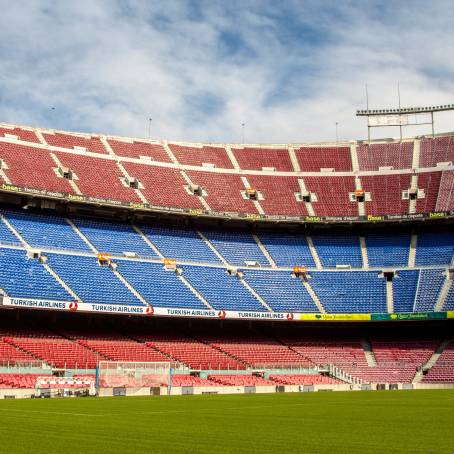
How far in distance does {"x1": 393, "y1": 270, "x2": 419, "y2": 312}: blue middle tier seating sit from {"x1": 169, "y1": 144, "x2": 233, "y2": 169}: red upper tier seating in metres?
23.3

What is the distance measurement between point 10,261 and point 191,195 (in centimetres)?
2188

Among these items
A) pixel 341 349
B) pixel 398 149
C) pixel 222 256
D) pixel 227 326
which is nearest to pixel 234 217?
pixel 222 256

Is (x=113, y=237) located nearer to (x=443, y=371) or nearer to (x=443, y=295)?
(x=443, y=295)

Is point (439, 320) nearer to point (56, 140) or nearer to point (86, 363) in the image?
point (86, 363)

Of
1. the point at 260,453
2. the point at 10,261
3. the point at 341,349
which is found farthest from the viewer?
the point at 341,349

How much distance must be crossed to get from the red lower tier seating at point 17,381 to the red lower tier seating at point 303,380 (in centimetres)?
2093

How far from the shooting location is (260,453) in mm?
13266

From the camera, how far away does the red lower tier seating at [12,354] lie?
47.8 m

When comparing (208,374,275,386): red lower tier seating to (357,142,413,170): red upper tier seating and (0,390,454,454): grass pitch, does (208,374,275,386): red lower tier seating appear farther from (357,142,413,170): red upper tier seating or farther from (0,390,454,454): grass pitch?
(357,142,413,170): red upper tier seating

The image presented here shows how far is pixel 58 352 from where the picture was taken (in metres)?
51.1

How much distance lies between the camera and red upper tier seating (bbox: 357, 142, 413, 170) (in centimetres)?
7494

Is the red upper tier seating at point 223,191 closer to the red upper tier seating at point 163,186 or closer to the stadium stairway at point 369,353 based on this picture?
the red upper tier seating at point 163,186

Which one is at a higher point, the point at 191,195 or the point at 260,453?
the point at 191,195

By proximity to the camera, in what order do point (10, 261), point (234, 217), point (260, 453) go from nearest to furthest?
point (260, 453) → point (10, 261) → point (234, 217)
